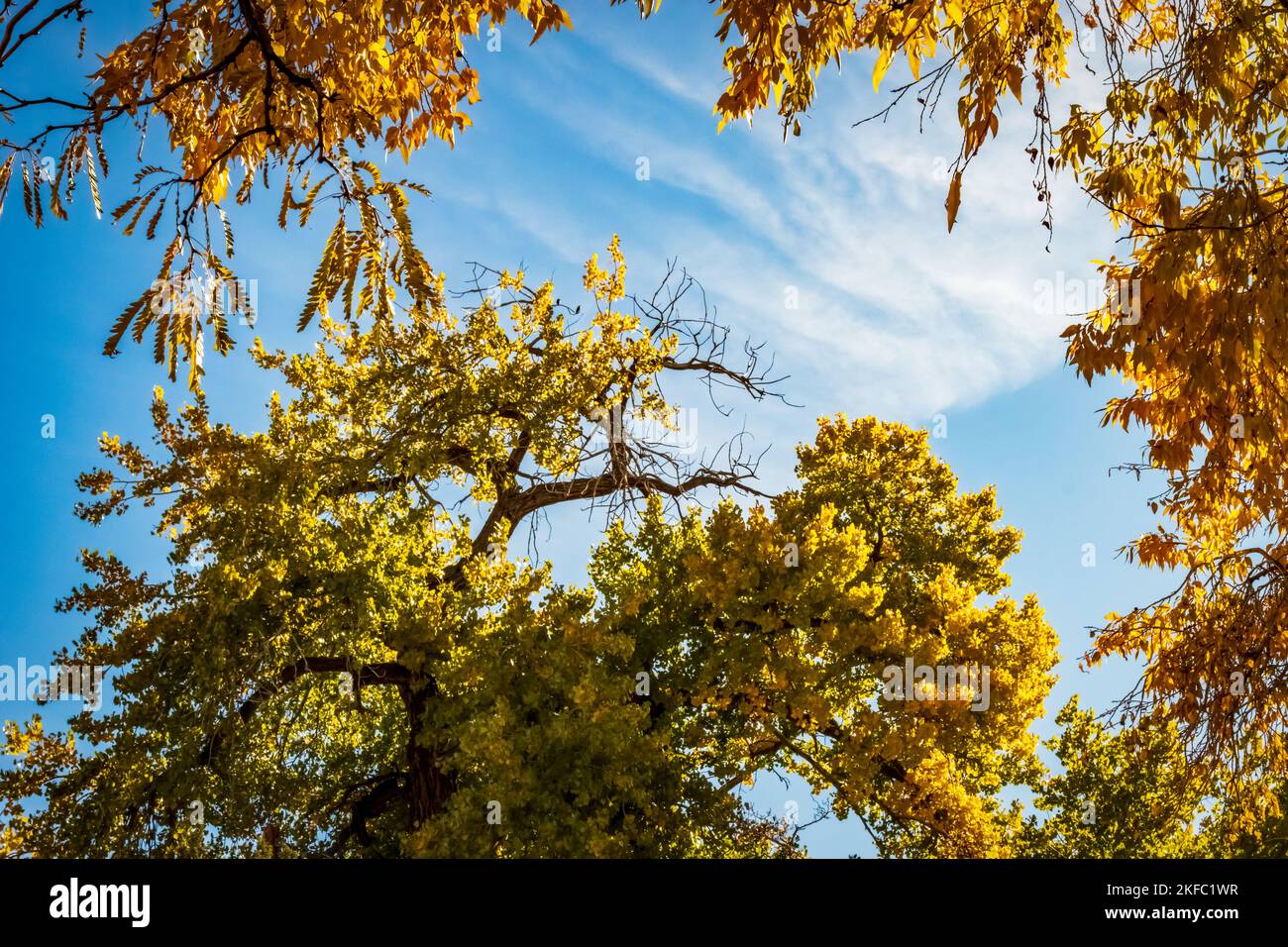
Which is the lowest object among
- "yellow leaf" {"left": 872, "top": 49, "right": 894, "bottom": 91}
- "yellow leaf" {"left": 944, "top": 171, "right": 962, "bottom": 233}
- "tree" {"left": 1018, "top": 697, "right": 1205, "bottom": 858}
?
"tree" {"left": 1018, "top": 697, "right": 1205, "bottom": 858}

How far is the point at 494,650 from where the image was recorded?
1141 cm

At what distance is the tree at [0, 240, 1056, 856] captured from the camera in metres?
10.5

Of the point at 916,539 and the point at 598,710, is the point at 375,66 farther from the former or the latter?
the point at 916,539

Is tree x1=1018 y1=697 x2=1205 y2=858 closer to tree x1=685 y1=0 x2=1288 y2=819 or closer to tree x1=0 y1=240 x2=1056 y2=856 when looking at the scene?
tree x1=0 y1=240 x2=1056 y2=856

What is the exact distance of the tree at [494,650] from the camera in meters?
10.5

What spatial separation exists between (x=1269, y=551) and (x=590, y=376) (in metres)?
9.06

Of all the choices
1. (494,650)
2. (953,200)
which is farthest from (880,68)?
(494,650)

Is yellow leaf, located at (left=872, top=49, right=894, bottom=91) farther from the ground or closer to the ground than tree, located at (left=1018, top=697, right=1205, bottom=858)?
farther from the ground

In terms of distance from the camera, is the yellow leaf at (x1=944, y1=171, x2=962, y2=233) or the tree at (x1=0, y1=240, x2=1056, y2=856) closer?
the yellow leaf at (x1=944, y1=171, x2=962, y2=233)

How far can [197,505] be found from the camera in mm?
13250

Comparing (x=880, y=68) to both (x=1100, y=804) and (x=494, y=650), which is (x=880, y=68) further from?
(x=1100, y=804)

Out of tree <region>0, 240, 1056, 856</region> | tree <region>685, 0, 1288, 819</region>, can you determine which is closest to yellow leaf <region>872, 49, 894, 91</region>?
tree <region>685, 0, 1288, 819</region>

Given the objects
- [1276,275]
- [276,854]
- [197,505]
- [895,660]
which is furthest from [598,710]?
[1276,275]

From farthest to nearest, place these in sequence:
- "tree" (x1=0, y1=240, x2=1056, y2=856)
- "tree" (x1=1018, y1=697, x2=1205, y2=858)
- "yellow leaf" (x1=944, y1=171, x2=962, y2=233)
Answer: "tree" (x1=1018, y1=697, x2=1205, y2=858) → "tree" (x1=0, y1=240, x2=1056, y2=856) → "yellow leaf" (x1=944, y1=171, x2=962, y2=233)
